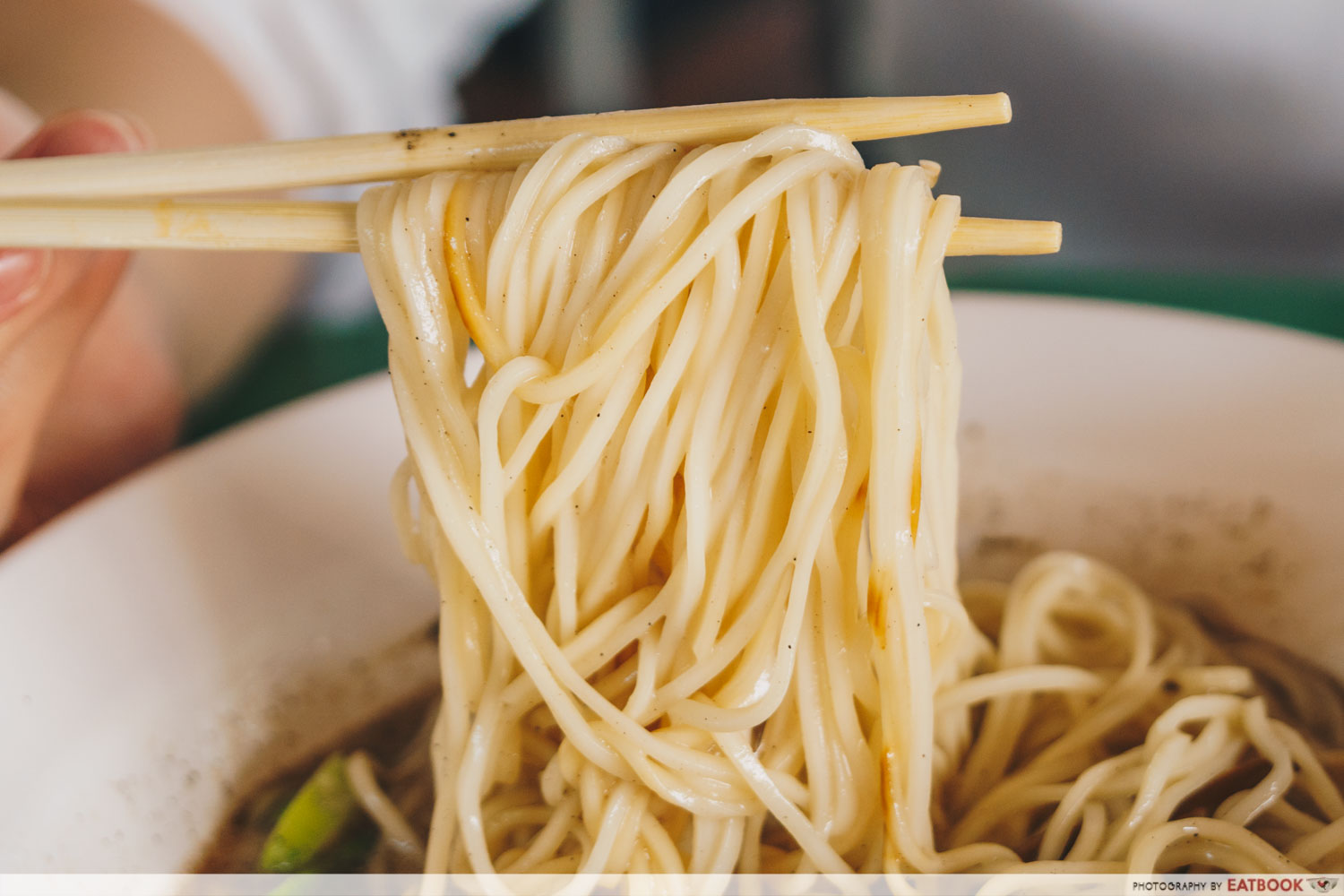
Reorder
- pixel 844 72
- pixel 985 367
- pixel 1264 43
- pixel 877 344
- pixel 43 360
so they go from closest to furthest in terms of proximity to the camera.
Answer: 1. pixel 877 344
2. pixel 43 360
3. pixel 985 367
4. pixel 1264 43
5. pixel 844 72

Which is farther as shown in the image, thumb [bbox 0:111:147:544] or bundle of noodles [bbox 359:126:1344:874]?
thumb [bbox 0:111:147:544]

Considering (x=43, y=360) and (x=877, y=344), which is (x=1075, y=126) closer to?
(x=877, y=344)

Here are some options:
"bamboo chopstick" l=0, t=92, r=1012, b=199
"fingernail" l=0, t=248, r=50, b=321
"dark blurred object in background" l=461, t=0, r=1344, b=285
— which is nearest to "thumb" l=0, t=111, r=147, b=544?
"fingernail" l=0, t=248, r=50, b=321

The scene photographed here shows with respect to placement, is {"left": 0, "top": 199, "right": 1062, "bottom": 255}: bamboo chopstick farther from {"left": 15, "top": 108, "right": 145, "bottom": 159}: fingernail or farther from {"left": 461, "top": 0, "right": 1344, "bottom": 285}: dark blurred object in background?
{"left": 461, "top": 0, "right": 1344, "bottom": 285}: dark blurred object in background

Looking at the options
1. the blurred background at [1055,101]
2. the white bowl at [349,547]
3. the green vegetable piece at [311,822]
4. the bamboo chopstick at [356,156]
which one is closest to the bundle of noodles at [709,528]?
the bamboo chopstick at [356,156]

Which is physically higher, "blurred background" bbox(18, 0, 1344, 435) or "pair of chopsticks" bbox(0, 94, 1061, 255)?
"pair of chopsticks" bbox(0, 94, 1061, 255)

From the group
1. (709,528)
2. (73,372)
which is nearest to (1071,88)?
(709,528)

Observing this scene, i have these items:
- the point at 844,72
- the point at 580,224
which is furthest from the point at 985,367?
the point at 844,72
